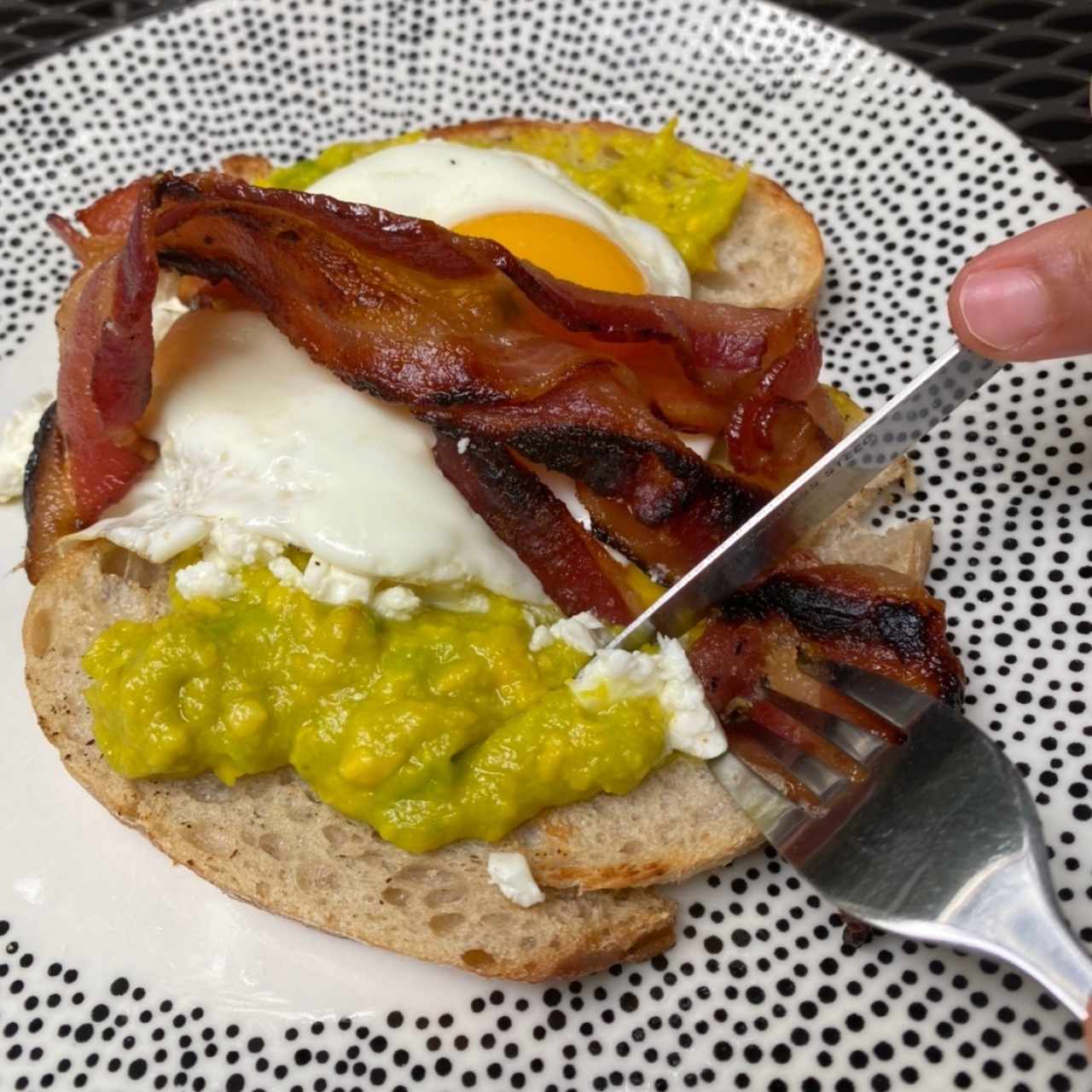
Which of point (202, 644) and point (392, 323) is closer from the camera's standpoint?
point (202, 644)

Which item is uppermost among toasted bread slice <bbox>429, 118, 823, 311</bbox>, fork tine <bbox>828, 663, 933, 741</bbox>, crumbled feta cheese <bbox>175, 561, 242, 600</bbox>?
toasted bread slice <bbox>429, 118, 823, 311</bbox>

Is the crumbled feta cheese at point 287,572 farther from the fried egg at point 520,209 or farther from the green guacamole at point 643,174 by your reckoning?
the green guacamole at point 643,174

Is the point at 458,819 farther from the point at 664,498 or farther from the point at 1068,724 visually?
the point at 1068,724

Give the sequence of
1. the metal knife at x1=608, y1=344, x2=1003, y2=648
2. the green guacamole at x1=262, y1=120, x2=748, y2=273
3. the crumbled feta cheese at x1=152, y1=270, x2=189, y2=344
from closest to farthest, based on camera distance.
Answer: the metal knife at x1=608, y1=344, x2=1003, y2=648, the crumbled feta cheese at x1=152, y1=270, x2=189, y2=344, the green guacamole at x1=262, y1=120, x2=748, y2=273

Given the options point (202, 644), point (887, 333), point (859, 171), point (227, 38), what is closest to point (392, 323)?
point (202, 644)

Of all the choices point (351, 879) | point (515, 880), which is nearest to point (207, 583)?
point (351, 879)

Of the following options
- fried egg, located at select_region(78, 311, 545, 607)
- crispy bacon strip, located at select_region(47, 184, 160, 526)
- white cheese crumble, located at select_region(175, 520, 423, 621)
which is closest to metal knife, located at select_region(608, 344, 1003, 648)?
fried egg, located at select_region(78, 311, 545, 607)

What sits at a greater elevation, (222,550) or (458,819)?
(222,550)

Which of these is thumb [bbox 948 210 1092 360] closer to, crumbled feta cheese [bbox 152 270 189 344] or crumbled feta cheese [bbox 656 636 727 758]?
crumbled feta cheese [bbox 656 636 727 758]
